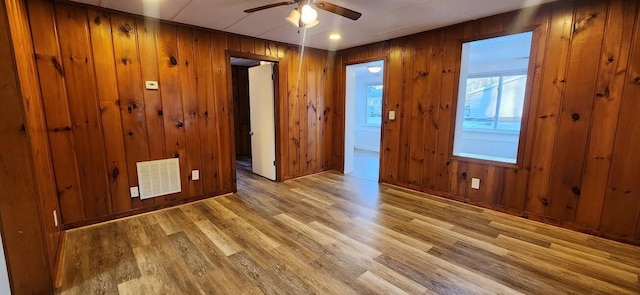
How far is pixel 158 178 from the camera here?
3.19 meters

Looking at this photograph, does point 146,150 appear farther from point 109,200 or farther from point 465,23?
point 465,23

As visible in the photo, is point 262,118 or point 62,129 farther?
point 262,118

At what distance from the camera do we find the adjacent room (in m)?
1.92

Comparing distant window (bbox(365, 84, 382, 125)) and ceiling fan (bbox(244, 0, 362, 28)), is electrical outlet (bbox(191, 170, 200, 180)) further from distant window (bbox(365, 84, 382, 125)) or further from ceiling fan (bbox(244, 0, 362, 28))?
distant window (bbox(365, 84, 382, 125))

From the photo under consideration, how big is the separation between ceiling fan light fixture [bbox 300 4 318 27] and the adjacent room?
0.05 ft

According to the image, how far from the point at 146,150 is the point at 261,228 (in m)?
1.63

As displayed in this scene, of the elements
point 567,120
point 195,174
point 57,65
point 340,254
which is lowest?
point 340,254

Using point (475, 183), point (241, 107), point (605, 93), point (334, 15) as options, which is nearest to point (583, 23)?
point (605, 93)

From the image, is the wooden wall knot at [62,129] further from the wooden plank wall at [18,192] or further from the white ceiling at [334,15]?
the white ceiling at [334,15]

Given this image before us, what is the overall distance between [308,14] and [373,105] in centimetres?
598

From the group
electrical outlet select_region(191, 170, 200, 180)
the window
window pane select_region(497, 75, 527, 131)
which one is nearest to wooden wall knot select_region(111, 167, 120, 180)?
electrical outlet select_region(191, 170, 200, 180)

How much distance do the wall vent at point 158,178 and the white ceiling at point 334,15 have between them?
1.65 meters

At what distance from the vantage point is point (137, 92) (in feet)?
9.68

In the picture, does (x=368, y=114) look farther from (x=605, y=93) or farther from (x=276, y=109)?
(x=605, y=93)
